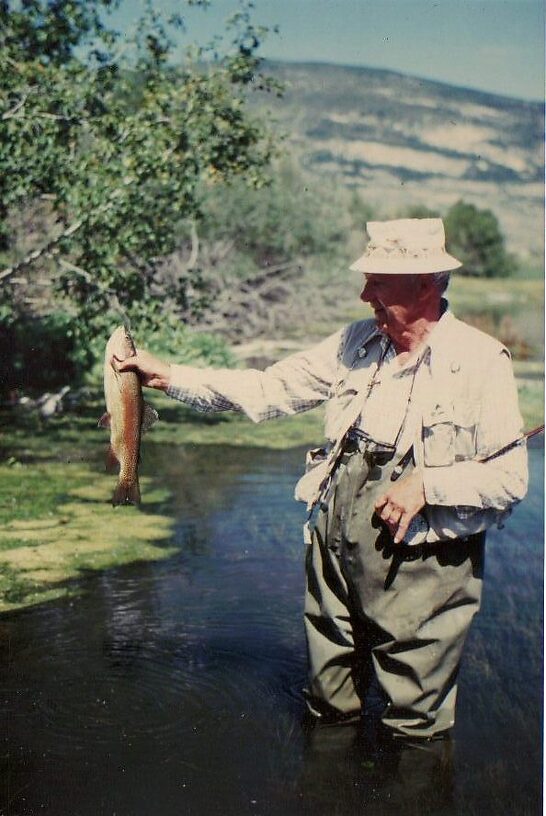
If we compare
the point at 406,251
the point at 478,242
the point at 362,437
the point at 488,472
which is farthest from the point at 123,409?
the point at 478,242

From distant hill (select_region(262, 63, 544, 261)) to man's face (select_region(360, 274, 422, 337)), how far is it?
5.36 meters

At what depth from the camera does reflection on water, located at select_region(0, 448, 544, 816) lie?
3049 millimetres

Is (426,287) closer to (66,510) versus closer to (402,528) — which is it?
(402,528)

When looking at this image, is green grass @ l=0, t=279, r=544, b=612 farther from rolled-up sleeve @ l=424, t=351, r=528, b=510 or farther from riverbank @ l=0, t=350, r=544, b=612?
rolled-up sleeve @ l=424, t=351, r=528, b=510

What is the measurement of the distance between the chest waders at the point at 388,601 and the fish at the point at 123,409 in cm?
61

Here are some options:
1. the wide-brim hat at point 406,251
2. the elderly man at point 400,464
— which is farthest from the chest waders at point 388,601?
the wide-brim hat at point 406,251

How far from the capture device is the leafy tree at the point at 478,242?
1530 cm

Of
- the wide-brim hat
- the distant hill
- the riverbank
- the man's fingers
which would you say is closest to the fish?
the wide-brim hat

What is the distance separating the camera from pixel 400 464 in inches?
116

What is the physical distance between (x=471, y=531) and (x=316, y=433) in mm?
5277

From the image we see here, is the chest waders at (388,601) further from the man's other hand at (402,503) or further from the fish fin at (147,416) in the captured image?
the fish fin at (147,416)

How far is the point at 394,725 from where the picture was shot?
3111 mm

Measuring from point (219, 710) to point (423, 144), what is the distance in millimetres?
12166

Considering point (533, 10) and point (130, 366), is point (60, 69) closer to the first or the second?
point (533, 10)
